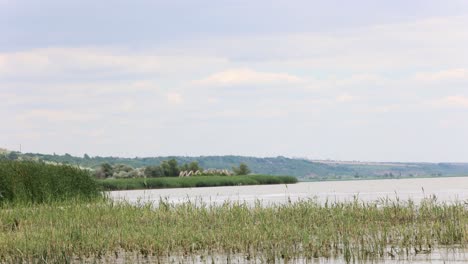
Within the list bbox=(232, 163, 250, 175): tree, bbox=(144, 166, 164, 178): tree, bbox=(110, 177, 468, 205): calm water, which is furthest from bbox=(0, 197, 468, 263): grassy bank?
bbox=(232, 163, 250, 175): tree

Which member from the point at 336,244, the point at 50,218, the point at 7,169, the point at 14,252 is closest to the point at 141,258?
the point at 14,252

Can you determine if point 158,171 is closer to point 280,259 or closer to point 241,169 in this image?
point 241,169

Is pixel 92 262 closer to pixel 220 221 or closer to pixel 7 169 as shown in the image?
pixel 220 221

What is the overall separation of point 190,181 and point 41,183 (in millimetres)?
34732

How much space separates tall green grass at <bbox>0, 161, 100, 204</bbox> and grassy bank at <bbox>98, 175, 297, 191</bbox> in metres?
25.2

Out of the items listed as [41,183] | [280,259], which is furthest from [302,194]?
[280,259]

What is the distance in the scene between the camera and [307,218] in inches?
929

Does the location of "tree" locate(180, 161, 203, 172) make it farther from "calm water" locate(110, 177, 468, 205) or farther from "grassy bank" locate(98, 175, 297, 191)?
"calm water" locate(110, 177, 468, 205)

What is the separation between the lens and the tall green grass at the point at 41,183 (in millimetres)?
31203

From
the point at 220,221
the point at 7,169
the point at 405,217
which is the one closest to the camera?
the point at 220,221

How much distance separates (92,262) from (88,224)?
5223mm

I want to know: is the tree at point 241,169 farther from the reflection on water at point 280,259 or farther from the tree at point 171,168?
the reflection on water at point 280,259

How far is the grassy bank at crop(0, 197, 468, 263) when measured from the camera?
1858 centimetres

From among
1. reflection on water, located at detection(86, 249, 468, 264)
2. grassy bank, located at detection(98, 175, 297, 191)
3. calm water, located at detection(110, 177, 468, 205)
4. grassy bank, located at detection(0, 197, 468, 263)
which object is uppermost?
grassy bank, located at detection(98, 175, 297, 191)
